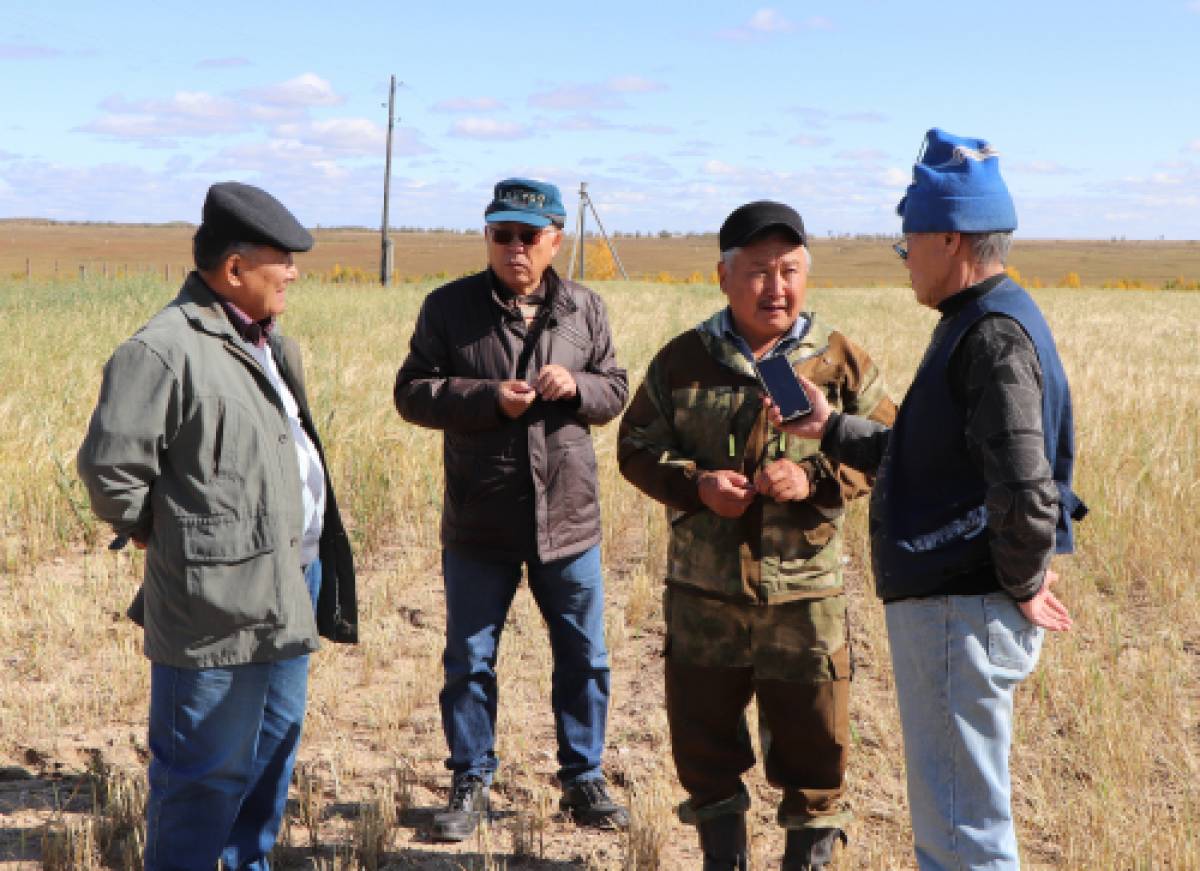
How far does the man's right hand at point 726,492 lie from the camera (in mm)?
3125

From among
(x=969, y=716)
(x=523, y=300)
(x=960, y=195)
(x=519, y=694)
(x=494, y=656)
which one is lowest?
(x=519, y=694)

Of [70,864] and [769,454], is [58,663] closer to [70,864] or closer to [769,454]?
[70,864]

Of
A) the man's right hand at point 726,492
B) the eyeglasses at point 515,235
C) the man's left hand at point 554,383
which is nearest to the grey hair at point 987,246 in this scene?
the man's right hand at point 726,492

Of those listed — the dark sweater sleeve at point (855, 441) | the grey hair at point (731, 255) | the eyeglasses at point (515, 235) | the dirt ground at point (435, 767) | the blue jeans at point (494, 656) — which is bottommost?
the dirt ground at point (435, 767)

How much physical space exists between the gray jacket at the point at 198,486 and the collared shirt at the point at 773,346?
4.20 ft

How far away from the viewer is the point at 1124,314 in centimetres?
3003

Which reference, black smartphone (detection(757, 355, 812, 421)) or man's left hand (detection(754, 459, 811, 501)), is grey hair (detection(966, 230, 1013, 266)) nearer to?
black smartphone (detection(757, 355, 812, 421))

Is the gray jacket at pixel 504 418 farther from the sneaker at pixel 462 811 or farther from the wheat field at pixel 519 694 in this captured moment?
the wheat field at pixel 519 694

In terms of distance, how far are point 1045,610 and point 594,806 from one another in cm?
186

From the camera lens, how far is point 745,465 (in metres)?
3.30

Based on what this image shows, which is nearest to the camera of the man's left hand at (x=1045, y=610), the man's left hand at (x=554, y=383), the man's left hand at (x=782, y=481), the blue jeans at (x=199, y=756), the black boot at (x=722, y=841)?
the man's left hand at (x=1045, y=610)

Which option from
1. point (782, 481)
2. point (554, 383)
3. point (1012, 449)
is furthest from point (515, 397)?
point (1012, 449)

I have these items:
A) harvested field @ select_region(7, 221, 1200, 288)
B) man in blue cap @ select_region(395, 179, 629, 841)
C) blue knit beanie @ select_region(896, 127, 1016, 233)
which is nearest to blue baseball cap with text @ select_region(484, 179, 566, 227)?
man in blue cap @ select_region(395, 179, 629, 841)

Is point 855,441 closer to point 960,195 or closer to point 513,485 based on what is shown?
point 960,195
